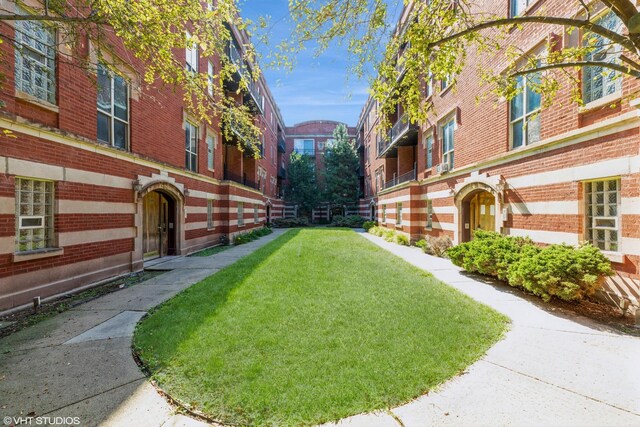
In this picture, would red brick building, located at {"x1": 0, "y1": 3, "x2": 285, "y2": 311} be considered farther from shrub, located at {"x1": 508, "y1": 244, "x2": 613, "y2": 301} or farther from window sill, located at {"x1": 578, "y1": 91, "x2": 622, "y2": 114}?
window sill, located at {"x1": 578, "y1": 91, "x2": 622, "y2": 114}

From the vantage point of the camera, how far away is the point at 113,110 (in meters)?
7.72

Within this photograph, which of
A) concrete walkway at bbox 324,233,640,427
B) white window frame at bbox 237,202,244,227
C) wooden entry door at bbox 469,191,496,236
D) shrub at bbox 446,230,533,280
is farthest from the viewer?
white window frame at bbox 237,202,244,227

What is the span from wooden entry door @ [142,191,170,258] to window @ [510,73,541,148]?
12800 mm

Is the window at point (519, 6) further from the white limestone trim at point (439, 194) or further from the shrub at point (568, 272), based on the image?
the shrub at point (568, 272)

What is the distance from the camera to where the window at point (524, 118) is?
735 cm

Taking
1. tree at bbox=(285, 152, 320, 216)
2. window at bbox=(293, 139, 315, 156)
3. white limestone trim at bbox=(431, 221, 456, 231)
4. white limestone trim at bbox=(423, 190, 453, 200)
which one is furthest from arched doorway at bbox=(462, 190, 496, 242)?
window at bbox=(293, 139, 315, 156)

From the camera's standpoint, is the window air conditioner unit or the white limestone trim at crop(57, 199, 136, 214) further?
the window air conditioner unit

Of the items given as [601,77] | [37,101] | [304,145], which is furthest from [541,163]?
[304,145]

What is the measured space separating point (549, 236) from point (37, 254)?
37.8 feet

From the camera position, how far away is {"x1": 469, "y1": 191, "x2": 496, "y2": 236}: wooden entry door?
31.0 ft

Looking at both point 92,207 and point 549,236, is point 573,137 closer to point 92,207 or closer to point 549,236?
point 549,236

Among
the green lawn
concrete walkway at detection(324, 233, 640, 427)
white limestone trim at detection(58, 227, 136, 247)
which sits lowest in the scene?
concrete walkway at detection(324, 233, 640, 427)

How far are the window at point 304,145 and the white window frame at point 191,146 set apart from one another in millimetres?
30808

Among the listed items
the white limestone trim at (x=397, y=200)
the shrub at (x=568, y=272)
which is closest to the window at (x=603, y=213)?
the shrub at (x=568, y=272)
